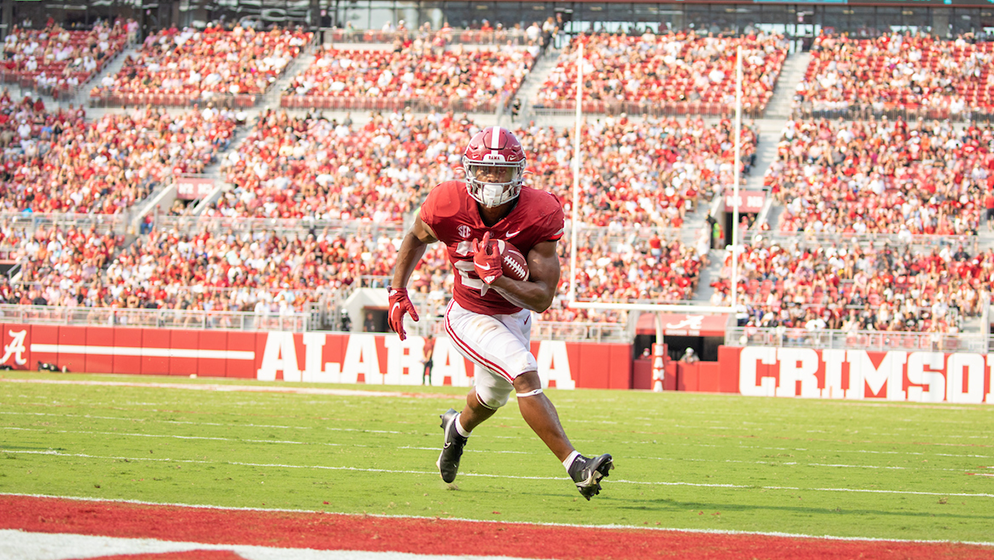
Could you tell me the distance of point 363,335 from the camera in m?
21.7

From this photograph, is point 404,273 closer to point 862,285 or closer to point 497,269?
point 497,269

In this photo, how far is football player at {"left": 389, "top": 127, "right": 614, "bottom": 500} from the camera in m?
5.36

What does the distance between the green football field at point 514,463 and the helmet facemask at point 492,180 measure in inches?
61.5

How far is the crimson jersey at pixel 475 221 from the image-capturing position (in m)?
5.54

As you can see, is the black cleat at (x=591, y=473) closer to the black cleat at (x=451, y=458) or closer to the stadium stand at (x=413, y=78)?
the black cleat at (x=451, y=458)

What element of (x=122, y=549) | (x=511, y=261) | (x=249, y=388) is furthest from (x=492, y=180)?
(x=249, y=388)

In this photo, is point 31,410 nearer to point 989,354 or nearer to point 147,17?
point 989,354

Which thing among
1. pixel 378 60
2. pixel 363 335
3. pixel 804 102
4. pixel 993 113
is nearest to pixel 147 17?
pixel 378 60

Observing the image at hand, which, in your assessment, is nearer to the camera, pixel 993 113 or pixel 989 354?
pixel 989 354

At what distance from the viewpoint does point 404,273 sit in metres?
6.10

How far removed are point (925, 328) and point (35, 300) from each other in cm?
1886

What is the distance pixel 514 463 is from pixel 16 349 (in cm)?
1822

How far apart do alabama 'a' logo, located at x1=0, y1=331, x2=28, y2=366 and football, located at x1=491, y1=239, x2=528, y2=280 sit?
1989 centimetres

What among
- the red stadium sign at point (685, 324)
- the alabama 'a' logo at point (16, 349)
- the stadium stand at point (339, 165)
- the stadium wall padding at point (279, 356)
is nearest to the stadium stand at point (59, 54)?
the stadium stand at point (339, 165)
